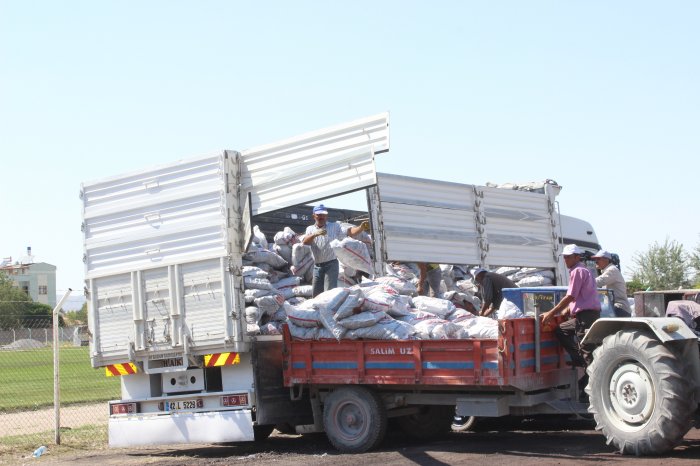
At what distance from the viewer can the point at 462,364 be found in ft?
30.7

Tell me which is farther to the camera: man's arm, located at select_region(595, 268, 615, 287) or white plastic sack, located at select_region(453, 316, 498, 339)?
man's arm, located at select_region(595, 268, 615, 287)

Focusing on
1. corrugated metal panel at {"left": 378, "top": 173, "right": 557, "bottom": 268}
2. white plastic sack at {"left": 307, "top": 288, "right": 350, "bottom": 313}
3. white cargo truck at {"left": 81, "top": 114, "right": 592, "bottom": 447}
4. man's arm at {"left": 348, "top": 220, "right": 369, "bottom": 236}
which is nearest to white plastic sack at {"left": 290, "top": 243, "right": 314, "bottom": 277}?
man's arm at {"left": 348, "top": 220, "right": 369, "bottom": 236}

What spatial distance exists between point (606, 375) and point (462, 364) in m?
1.35

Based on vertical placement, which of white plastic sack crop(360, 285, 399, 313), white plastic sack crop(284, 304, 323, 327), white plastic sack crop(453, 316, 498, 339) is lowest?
white plastic sack crop(453, 316, 498, 339)

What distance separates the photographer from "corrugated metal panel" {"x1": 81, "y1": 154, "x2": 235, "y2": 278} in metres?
10.8

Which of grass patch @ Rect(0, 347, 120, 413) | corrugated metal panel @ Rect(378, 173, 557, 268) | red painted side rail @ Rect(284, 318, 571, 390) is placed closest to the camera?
red painted side rail @ Rect(284, 318, 571, 390)

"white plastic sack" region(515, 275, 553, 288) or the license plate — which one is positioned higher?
"white plastic sack" region(515, 275, 553, 288)

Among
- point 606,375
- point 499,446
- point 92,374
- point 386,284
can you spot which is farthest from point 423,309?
point 92,374

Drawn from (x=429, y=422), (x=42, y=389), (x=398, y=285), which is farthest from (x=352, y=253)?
(x=42, y=389)

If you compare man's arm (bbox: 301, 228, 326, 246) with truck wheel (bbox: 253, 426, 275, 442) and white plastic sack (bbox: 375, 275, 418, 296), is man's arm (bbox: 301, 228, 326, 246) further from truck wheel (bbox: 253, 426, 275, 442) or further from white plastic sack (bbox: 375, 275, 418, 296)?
truck wheel (bbox: 253, 426, 275, 442)

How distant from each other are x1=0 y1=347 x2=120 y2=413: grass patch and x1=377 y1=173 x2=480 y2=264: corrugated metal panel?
320 inches

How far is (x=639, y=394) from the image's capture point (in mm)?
8500

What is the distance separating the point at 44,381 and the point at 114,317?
53.4 feet

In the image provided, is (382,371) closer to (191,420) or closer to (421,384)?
(421,384)
